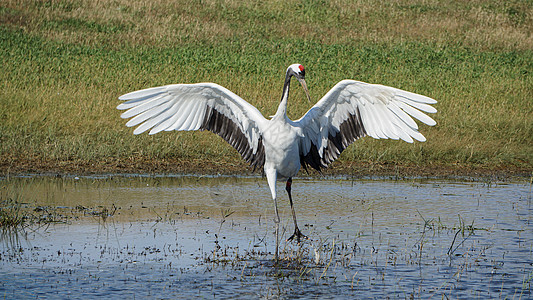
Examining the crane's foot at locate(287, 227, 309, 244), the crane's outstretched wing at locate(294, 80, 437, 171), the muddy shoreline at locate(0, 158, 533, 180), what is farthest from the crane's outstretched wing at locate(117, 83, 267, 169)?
the muddy shoreline at locate(0, 158, 533, 180)

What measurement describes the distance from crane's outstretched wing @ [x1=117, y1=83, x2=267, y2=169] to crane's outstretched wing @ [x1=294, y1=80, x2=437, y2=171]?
0.55m

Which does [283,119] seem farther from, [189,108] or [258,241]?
[258,241]

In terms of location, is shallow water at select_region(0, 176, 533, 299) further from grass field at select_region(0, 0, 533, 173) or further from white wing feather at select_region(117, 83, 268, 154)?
grass field at select_region(0, 0, 533, 173)

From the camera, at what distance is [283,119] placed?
7398 millimetres

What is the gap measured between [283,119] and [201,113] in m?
0.96

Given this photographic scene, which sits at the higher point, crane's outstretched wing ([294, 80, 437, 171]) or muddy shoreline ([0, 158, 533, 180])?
crane's outstretched wing ([294, 80, 437, 171])

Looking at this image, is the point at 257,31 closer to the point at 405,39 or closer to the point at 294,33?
the point at 294,33

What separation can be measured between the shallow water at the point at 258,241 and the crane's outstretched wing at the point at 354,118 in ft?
2.96

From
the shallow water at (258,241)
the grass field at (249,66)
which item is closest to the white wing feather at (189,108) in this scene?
the shallow water at (258,241)

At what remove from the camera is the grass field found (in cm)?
1188

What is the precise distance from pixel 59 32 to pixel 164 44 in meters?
4.03

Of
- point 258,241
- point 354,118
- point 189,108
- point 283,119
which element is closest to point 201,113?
point 189,108

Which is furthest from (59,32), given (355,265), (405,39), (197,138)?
(355,265)

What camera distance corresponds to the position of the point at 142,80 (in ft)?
56.6
